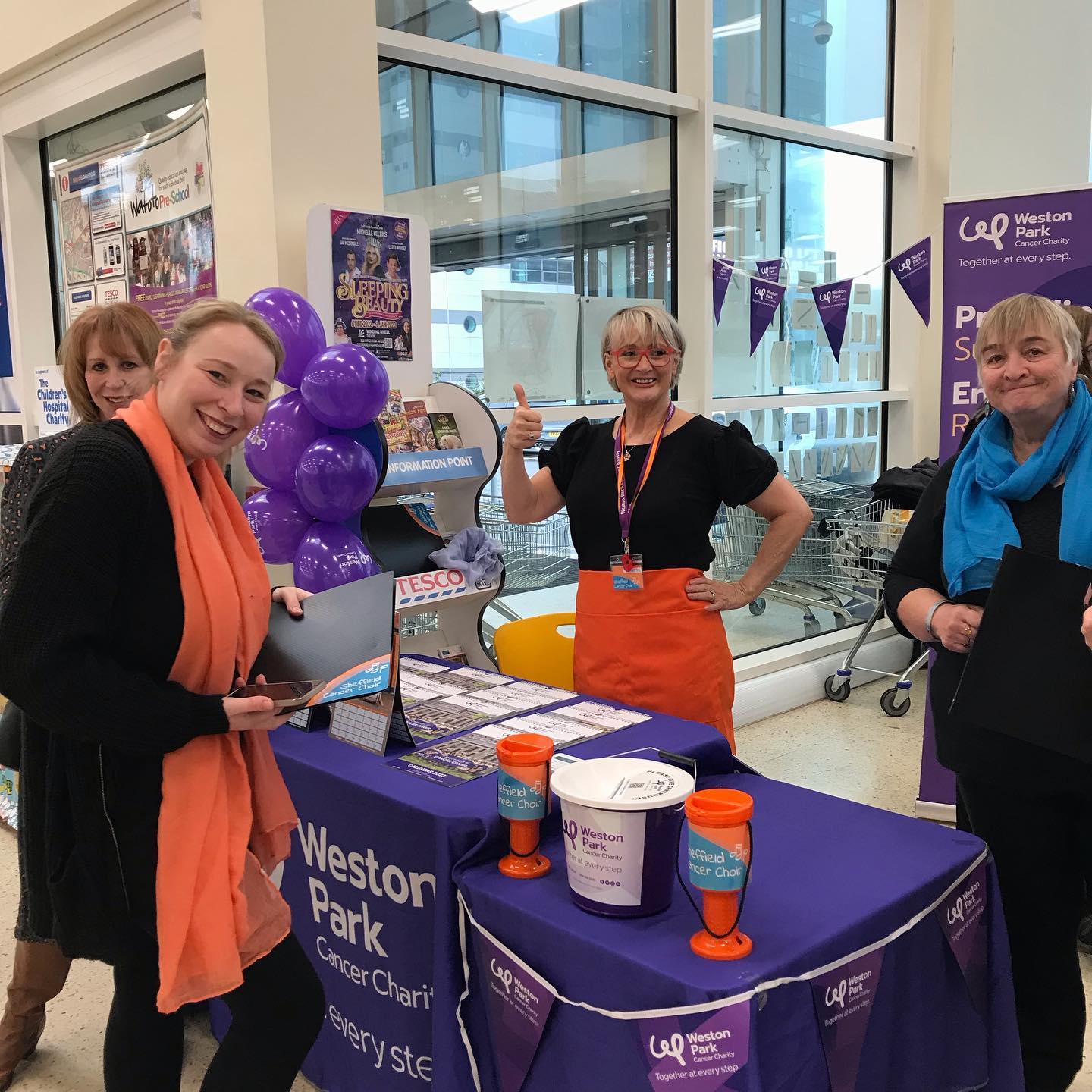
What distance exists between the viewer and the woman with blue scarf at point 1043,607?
5.86 feet

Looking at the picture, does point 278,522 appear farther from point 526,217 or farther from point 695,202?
point 695,202

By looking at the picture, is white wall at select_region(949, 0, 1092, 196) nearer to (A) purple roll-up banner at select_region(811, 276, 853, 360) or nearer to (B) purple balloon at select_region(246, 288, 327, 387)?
(A) purple roll-up banner at select_region(811, 276, 853, 360)

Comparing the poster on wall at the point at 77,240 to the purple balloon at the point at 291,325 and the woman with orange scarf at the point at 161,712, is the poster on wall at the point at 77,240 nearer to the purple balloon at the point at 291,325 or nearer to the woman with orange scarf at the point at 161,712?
the purple balloon at the point at 291,325

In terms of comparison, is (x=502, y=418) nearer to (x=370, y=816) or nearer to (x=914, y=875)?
(x=370, y=816)

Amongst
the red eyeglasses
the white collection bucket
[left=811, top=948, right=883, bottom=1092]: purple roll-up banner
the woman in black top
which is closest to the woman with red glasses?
the red eyeglasses

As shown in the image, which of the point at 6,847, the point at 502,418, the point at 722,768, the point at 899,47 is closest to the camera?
the point at 722,768

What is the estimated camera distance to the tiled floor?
2.43 metres

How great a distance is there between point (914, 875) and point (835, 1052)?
12.8 inches

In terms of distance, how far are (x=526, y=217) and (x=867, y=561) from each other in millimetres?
2355

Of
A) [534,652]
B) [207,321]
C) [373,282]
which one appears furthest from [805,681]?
[207,321]

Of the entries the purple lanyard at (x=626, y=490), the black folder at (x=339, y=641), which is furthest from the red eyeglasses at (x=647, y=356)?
the black folder at (x=339, y=641)

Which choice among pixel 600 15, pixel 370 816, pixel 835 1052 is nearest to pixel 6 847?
pixel 370 816

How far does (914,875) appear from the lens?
1612mm

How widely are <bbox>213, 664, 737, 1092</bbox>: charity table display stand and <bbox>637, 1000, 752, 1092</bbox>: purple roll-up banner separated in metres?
0.46
